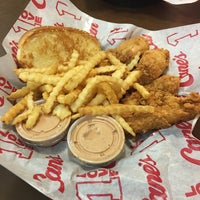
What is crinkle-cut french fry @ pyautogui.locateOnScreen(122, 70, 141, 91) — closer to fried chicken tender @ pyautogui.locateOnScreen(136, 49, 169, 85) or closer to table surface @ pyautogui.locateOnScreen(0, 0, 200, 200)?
fried chicken tender @ pyautogui.locateOnScreen(136, 49, 169, 85)

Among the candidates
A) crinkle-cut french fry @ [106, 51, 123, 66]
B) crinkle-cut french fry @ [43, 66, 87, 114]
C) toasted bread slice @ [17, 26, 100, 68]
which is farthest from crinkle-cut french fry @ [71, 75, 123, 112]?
toasted bread slice @ [17, 26, 100, 68]

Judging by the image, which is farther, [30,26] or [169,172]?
[30,26]

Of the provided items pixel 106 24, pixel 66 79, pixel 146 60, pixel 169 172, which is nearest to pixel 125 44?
pixel 146 60

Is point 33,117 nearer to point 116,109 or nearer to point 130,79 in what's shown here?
point 116,109

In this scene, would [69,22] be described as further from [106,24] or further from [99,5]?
[99,5]

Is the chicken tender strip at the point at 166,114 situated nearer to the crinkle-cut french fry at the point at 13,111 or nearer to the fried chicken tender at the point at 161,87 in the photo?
the fried chicken tender at the point at 161,87

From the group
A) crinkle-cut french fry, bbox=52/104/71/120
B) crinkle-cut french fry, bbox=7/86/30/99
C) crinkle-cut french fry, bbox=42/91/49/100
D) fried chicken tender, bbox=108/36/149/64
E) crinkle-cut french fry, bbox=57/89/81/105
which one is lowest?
crinkle-cut french fry, bbox=52/104/71/120
